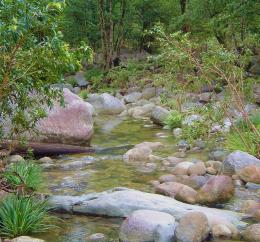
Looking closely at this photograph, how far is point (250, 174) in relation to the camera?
8.75 meters

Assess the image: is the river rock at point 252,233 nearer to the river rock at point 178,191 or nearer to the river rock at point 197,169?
the river rock at point 178,191

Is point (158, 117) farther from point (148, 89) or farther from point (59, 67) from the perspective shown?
point (59, 67)

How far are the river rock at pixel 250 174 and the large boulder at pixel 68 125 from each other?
14.6 feet

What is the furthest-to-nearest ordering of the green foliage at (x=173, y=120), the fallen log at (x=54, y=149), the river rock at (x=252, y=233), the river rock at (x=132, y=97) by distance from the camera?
the river rock at (x=132, y=97)
the green foliage at (x=173, y=120)
the fallen log at (x=54, y=149)
the river rock at (x=252, y=233)

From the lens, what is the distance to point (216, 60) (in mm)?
9250

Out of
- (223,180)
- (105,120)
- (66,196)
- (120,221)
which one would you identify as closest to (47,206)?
(66,196)

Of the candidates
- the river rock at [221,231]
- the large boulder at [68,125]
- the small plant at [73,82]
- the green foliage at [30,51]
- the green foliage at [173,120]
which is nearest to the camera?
the green foliage at [30,51]

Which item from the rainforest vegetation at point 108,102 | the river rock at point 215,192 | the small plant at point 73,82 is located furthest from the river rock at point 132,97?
the river rock at point 215,192

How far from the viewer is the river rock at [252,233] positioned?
595 centimetres

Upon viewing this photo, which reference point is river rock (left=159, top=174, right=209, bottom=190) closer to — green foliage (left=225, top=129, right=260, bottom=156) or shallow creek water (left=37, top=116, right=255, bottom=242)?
shallow creek water (left=37, top=116, right=255, bottom=242)

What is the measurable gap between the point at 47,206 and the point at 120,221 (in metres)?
1.07

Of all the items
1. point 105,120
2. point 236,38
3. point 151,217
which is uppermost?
point 236,38

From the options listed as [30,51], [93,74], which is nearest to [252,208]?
[30,51]

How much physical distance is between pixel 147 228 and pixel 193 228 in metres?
0.57
